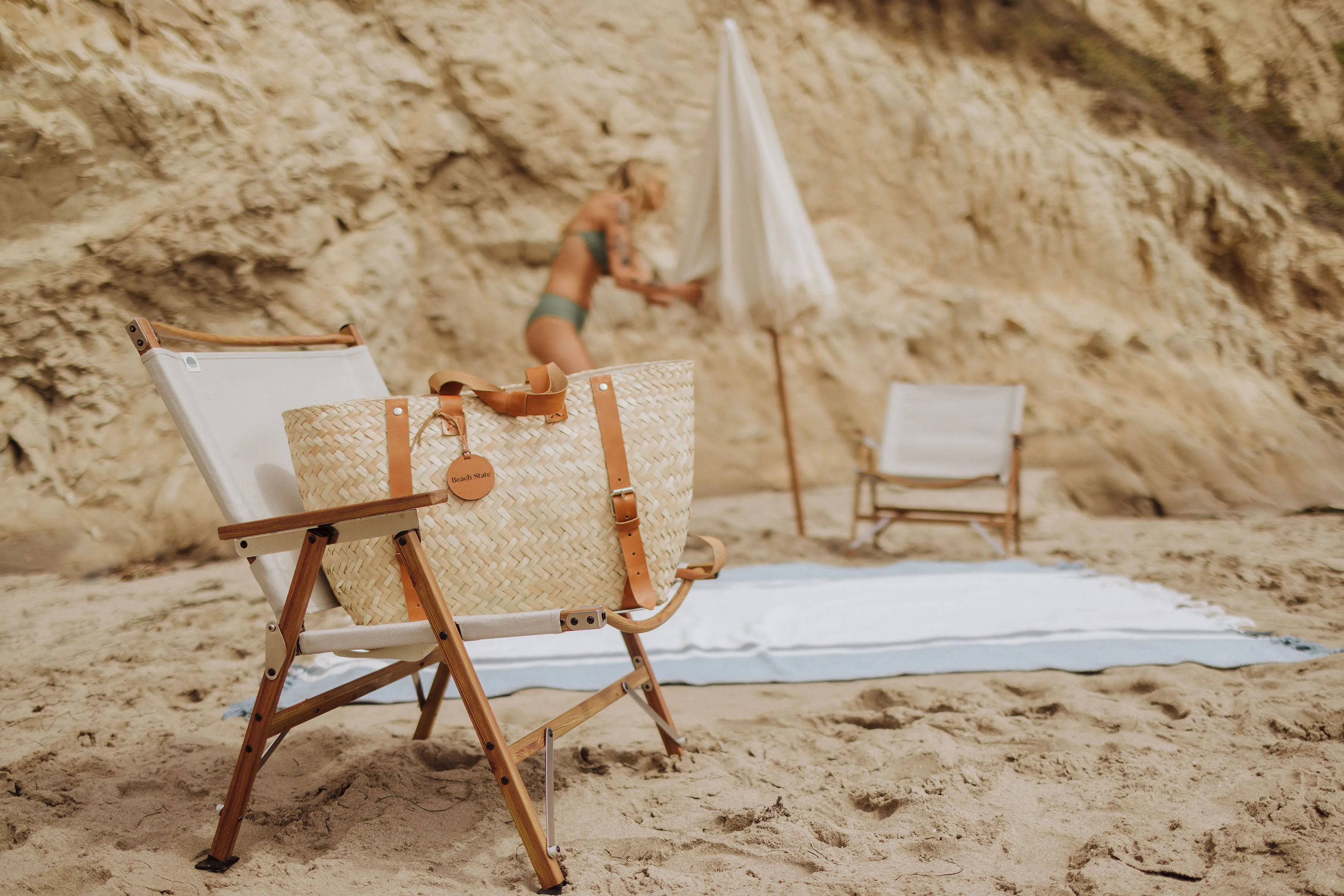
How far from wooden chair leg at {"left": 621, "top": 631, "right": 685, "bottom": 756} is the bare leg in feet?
8.60

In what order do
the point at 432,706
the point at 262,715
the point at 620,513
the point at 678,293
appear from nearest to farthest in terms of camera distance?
the point at 262,715, the point at 620,513, the point at 432,706, the point at 678,293

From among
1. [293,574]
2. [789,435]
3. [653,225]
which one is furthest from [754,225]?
[293,574]

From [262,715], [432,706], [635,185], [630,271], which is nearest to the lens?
[262,715]

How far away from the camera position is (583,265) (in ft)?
14.3

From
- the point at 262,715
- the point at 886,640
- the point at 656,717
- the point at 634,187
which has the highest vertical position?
the point at 634,187

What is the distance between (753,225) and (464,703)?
287cm

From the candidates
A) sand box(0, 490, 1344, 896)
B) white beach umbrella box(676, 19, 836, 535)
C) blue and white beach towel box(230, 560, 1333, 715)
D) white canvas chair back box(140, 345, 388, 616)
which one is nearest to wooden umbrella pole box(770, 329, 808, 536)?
white beach umbrella box(676, 19, 836, 535)

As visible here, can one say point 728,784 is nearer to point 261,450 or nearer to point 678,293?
point 261,450

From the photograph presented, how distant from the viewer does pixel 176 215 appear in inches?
156

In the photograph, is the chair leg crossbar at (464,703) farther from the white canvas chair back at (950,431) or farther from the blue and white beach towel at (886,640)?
the white canvas chair back at (950,431)

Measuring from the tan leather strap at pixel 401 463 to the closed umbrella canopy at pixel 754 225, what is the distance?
255 cm

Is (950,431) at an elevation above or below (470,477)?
below

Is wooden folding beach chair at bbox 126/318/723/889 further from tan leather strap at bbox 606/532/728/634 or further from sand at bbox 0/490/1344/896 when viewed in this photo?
sand at bbox 0/490/1344/896

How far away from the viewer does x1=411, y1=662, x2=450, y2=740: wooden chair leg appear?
6.29 feet
